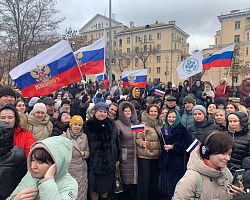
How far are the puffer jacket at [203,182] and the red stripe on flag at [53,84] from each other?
4284 mm

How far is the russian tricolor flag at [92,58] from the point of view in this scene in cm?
867

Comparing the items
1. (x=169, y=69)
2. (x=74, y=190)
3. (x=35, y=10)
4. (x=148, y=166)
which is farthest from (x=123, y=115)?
(x=169, y=69)

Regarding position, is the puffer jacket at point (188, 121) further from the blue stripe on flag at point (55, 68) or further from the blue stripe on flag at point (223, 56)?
the blue stripe on flag at point (223, 56)

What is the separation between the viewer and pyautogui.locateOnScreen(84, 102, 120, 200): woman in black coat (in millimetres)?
4945

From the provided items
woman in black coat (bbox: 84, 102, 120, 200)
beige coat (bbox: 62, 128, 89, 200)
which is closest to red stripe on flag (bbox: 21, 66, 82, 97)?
woman in black coat (bbox: 84, 102, 120, 200)

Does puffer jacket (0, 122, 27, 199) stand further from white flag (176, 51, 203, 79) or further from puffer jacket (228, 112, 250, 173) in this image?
Result: white flag (176, 51, 203, 79)

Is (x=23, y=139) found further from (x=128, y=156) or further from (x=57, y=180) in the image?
(x=128, y=156)

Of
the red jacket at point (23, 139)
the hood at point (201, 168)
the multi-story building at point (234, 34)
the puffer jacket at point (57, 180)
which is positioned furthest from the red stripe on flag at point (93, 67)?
the multi-story building at point (234, 34)

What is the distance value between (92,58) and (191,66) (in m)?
4.30

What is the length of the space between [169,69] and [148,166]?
244 ft

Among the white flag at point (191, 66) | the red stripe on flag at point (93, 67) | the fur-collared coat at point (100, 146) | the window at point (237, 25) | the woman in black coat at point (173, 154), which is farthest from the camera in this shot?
the window at point (237, 25)

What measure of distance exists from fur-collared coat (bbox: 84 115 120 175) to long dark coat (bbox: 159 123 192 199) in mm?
928

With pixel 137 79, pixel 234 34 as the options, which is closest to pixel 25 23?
pixel 137 79

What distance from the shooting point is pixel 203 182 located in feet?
8.09
